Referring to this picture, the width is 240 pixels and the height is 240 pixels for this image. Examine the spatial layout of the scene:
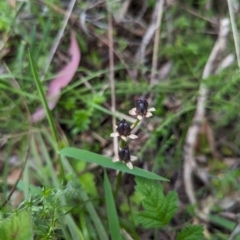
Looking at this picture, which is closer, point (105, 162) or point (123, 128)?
point (123, 128)

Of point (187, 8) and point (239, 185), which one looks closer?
point (239, 185)

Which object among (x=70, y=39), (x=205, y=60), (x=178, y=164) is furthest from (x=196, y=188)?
(x=70, y=39)

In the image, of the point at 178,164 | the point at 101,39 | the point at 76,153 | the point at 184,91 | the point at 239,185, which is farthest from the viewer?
the point at 101,39

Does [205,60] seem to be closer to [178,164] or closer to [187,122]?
[187,122]

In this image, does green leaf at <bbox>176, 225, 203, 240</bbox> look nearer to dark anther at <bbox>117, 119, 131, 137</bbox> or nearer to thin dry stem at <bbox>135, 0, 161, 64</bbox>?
dark anther at <bbox>117, 119, 131, 137</bbox>

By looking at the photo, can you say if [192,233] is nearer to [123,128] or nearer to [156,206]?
[156,206]

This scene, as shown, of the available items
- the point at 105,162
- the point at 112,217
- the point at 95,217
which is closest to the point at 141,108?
the point at 105,162

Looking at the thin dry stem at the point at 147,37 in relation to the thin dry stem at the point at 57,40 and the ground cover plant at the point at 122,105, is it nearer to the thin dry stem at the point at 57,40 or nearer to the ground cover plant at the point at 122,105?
the ground cover plant at the point at 122,105
